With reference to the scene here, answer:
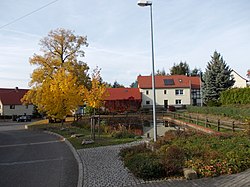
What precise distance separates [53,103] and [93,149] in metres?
13.2

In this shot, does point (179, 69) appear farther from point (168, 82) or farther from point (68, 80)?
point (68, 80)

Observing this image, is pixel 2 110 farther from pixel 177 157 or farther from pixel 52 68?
pixel 177 157

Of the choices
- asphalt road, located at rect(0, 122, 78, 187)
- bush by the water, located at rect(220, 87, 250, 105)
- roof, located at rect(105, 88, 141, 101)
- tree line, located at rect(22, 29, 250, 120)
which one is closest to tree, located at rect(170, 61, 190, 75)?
roof, located at rect(105, 88, 141, 101)

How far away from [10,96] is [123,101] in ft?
97.7

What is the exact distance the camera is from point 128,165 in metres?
9.05

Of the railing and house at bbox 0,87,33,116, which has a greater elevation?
house at bbox 0,87,33,116

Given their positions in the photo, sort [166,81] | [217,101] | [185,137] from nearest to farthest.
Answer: [185,137] < [217,101] < [166,81]

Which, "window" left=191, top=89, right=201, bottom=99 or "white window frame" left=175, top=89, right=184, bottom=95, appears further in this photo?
"window" left=191, top=89, right=201, bottom=99

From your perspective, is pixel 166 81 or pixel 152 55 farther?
pixel 166 81

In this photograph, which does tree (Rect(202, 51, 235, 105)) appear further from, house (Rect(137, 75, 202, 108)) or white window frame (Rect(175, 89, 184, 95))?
white window frame (Rect(175, 89, 184, 95))

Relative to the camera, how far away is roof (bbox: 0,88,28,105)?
6166cm

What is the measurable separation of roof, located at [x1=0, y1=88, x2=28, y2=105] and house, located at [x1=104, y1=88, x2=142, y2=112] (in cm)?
2303

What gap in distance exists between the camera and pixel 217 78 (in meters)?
41.8

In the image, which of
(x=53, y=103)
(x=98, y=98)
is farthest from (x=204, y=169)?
(x=98, y=98)
